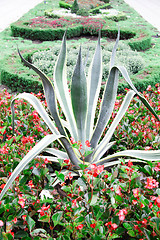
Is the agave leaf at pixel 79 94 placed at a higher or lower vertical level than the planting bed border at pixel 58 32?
higher

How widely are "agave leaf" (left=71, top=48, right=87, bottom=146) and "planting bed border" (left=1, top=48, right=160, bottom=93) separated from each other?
7.49ft

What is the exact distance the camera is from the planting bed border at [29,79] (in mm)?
4195

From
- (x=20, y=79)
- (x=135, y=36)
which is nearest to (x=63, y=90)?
(x=20, y=79)

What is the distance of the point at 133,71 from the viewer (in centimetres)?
511

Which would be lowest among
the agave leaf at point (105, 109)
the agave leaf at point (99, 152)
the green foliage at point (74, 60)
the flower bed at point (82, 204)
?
the green foliage at point (74, 60)

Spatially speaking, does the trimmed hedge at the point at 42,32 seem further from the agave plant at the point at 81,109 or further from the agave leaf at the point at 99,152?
the agave leaf at the point at 99,152

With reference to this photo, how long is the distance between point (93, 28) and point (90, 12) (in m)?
4.14

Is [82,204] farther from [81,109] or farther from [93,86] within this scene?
[93,86]

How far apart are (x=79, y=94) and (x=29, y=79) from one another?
2599 mm

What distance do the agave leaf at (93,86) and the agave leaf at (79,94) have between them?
0.16 metres

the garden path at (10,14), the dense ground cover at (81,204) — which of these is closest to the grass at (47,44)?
the garden path at (10,14)

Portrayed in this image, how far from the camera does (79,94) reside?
1.81m

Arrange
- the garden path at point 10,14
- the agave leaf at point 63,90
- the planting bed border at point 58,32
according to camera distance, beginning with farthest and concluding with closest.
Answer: the garden path at point 10,14, the planting bed border at point 58,32, the agave leaf at point 63,90

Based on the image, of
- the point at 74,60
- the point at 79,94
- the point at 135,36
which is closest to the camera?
the point at 79,94
